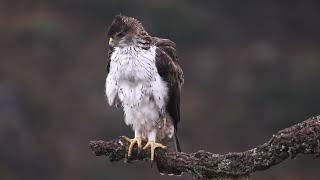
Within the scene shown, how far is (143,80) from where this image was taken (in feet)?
30.6

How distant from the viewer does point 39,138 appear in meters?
24.5

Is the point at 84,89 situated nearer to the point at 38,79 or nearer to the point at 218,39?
the point at 38,79

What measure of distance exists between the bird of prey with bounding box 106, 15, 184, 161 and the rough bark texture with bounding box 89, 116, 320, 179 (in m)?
0.27

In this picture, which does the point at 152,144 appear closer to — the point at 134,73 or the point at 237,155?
the point at 134,73

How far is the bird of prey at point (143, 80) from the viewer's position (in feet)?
30.2

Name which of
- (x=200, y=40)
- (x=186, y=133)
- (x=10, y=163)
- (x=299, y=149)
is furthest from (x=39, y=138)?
(x=299, y=149)

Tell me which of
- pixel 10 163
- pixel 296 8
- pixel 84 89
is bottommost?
pixel 10 163

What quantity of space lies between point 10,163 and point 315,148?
54.4 ft

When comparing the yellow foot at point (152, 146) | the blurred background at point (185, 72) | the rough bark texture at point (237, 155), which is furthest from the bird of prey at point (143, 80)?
the blurred background at point (185, 72)

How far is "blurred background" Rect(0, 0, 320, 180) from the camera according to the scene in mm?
23641

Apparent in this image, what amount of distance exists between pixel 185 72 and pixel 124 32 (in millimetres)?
17089

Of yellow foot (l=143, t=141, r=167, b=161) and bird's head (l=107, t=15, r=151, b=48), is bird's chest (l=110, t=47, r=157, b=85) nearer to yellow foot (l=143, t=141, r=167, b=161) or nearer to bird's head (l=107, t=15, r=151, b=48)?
bird's head (l=107, t=15, r=151, b=48)

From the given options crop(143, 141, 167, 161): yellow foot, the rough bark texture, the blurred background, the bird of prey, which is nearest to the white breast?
the bird of prey

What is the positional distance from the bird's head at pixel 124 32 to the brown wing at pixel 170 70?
30cm
